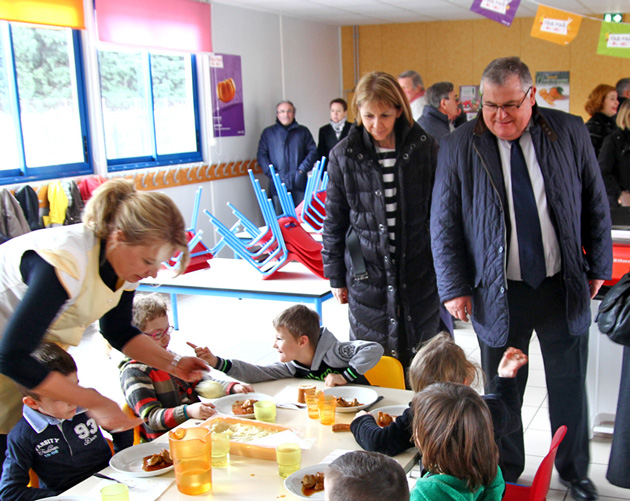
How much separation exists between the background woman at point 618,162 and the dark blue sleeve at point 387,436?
13.3 feet

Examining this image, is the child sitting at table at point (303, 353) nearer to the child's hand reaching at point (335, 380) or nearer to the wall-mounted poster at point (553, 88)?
the child's hand reaching at point (335, 380)

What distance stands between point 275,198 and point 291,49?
7.85 feet

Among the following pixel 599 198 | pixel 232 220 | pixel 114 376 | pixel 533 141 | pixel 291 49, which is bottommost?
pixel 114 376

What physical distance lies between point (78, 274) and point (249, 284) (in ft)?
8.14

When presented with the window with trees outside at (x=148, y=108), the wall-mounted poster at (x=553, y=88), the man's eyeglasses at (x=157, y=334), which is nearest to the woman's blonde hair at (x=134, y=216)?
the man's eyeglasses at (x=157, y=334)

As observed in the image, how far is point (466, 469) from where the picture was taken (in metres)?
1.61

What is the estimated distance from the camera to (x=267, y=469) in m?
1.80

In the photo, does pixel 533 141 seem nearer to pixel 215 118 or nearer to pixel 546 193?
pixel 546 193

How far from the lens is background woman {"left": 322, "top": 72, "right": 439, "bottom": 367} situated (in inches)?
107

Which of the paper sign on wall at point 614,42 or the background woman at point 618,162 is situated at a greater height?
the paper sign on wall at point 614,42

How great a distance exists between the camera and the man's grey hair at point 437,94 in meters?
4.98

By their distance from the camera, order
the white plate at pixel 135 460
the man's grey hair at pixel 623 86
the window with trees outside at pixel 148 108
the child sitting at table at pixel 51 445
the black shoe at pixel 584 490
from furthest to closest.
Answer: the window with trees outside at pixel 148 108
the man's grey hair at pixel 623 86
the black shoe at pixel 584 490
the child sitting at table at pixel 51 445
the white plate at pixel 135 460

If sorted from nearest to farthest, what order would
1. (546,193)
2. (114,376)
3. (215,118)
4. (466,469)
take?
(466,469) < (546,193) < (114,376) < (215,118)

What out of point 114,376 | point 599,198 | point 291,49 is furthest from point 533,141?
point 291,49
